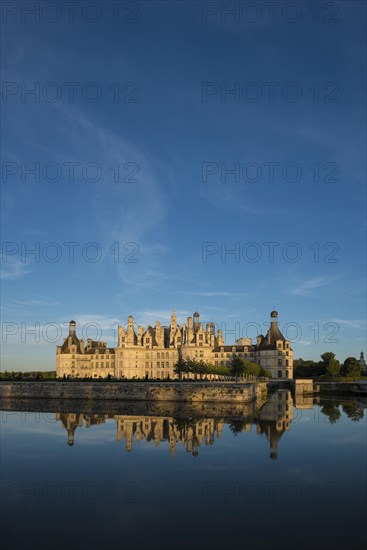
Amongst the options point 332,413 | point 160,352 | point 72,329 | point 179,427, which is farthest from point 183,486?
point 72,329

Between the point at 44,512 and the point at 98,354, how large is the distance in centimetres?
9044

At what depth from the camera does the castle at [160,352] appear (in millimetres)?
100812

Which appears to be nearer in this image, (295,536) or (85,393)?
(295,536)

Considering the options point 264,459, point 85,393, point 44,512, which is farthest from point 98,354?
point 44,512

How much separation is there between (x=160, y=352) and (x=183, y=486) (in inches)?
3121

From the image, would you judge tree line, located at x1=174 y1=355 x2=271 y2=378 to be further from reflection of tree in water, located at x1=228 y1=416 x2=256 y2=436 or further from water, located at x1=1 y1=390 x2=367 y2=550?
water, located at x1=1 y1=390 x2=367 y2=550

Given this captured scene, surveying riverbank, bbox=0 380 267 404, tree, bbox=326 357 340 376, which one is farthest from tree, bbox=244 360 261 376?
tree, bbox=326 357 340 376

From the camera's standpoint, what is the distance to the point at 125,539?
16562mm

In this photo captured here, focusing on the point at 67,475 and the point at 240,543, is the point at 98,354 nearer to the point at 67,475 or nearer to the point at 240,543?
the point at 67,475

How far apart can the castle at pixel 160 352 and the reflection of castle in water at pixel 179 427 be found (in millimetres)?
49439

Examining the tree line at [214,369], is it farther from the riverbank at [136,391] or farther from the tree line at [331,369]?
the tree line at [331,369]

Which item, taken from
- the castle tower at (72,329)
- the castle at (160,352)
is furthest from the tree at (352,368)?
the castle tower at (72,329)

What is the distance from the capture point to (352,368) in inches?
4530

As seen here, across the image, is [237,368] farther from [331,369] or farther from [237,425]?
[331,369]
